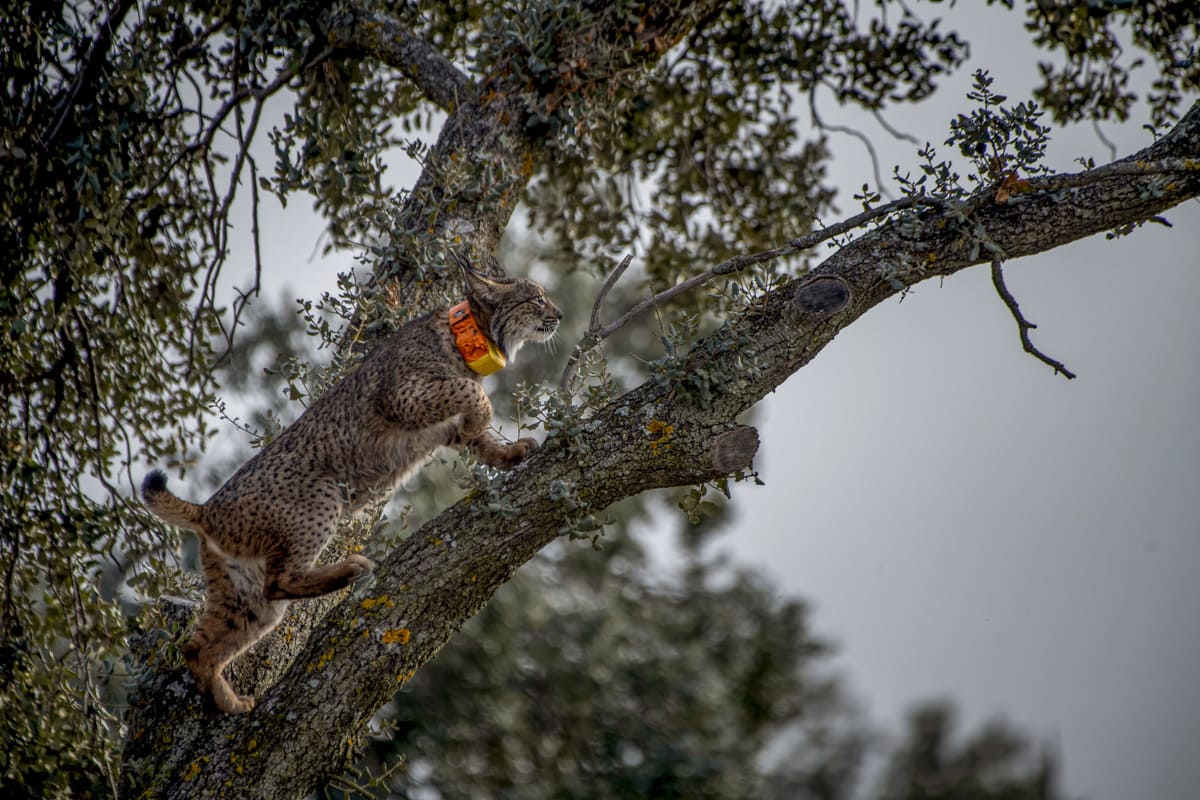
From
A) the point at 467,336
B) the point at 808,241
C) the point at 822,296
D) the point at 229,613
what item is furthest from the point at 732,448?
the point at 229,613

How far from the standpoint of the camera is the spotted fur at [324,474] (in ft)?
16.4

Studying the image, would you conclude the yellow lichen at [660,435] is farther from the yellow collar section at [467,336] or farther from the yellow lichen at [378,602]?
the yellow collar section at [467,336]

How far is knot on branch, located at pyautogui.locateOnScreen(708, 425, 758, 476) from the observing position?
4.40m

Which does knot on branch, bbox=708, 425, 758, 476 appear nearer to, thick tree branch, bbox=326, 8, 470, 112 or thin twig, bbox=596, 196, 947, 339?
thin twig, bbox=596, 196, 947, 339

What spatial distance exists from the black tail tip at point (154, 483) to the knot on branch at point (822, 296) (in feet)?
9.41

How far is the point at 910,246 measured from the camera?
15.1ft

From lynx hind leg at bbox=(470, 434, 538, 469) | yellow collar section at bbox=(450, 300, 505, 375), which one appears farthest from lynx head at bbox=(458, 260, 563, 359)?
lynx hind leg at bbox=(470, 434, 538, 469)

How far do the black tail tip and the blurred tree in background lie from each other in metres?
0.58

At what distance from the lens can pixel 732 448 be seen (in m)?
4.42

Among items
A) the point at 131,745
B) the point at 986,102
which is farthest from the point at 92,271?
the point at 986,102

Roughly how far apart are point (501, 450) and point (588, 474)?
0.98 m

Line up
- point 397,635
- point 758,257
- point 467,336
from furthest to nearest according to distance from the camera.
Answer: point 467,336
point 758,257
point 397,635

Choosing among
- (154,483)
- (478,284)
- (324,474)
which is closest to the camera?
(154,483)

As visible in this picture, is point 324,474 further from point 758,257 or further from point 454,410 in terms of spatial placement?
point 758,257
